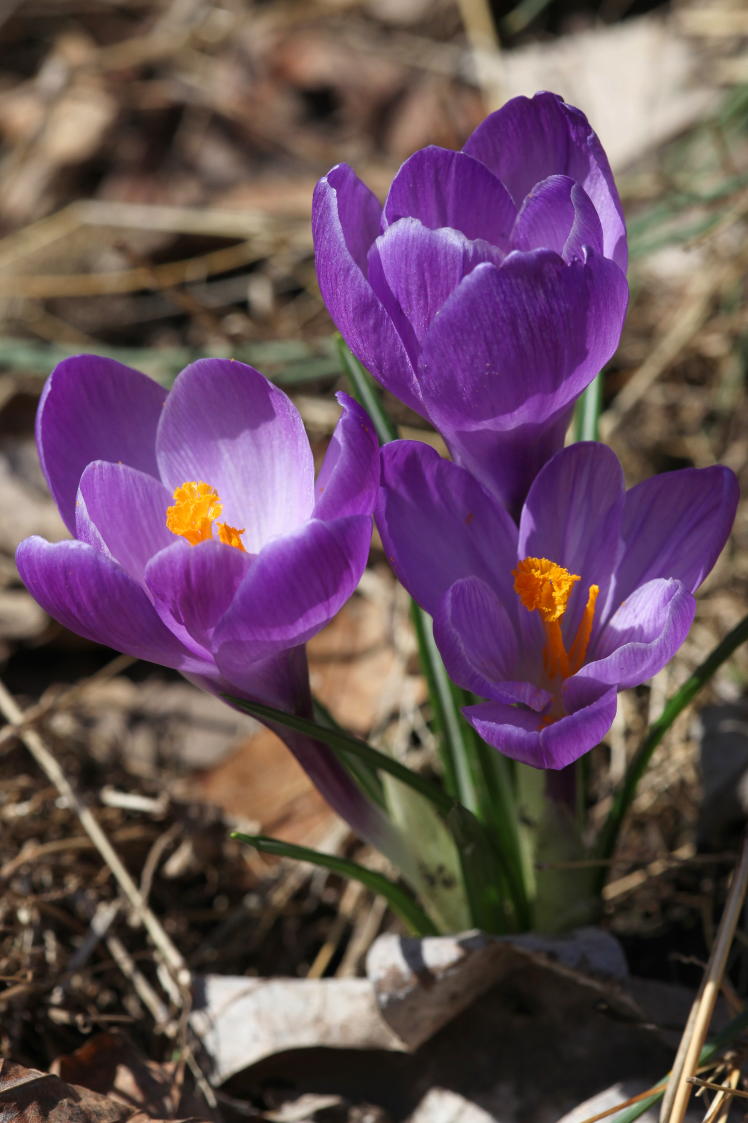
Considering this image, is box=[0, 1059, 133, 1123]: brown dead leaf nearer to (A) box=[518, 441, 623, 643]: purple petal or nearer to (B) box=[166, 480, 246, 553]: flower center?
(B) box=[166, 480, 246, 553]: flower center

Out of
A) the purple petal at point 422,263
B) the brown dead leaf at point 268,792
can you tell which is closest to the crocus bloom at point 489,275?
the purple petal at point 422,263

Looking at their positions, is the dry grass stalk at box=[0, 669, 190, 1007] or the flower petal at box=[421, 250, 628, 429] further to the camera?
the dry grass stalk at box=[0, 669, 190, 1007]

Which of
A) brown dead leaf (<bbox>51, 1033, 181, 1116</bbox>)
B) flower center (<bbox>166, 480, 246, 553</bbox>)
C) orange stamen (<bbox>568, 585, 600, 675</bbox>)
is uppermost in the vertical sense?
flower center (<bbox>166, 480, 246, 553</bbox>)

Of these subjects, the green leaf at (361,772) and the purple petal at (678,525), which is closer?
the purple petal at (678,525)

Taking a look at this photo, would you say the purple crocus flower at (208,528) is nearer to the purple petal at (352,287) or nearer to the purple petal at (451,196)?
the purple petal at (352,287)

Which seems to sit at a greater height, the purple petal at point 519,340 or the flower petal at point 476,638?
the purple petal at point 519,340

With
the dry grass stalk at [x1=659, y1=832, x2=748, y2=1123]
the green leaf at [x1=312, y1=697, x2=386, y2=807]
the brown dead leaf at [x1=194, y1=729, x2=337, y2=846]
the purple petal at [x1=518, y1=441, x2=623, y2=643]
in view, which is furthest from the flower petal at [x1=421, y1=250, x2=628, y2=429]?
the brown dead leaf at [x1=194, y1=729, x2=337, y2=846]

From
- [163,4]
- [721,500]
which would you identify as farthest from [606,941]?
[163,4]
